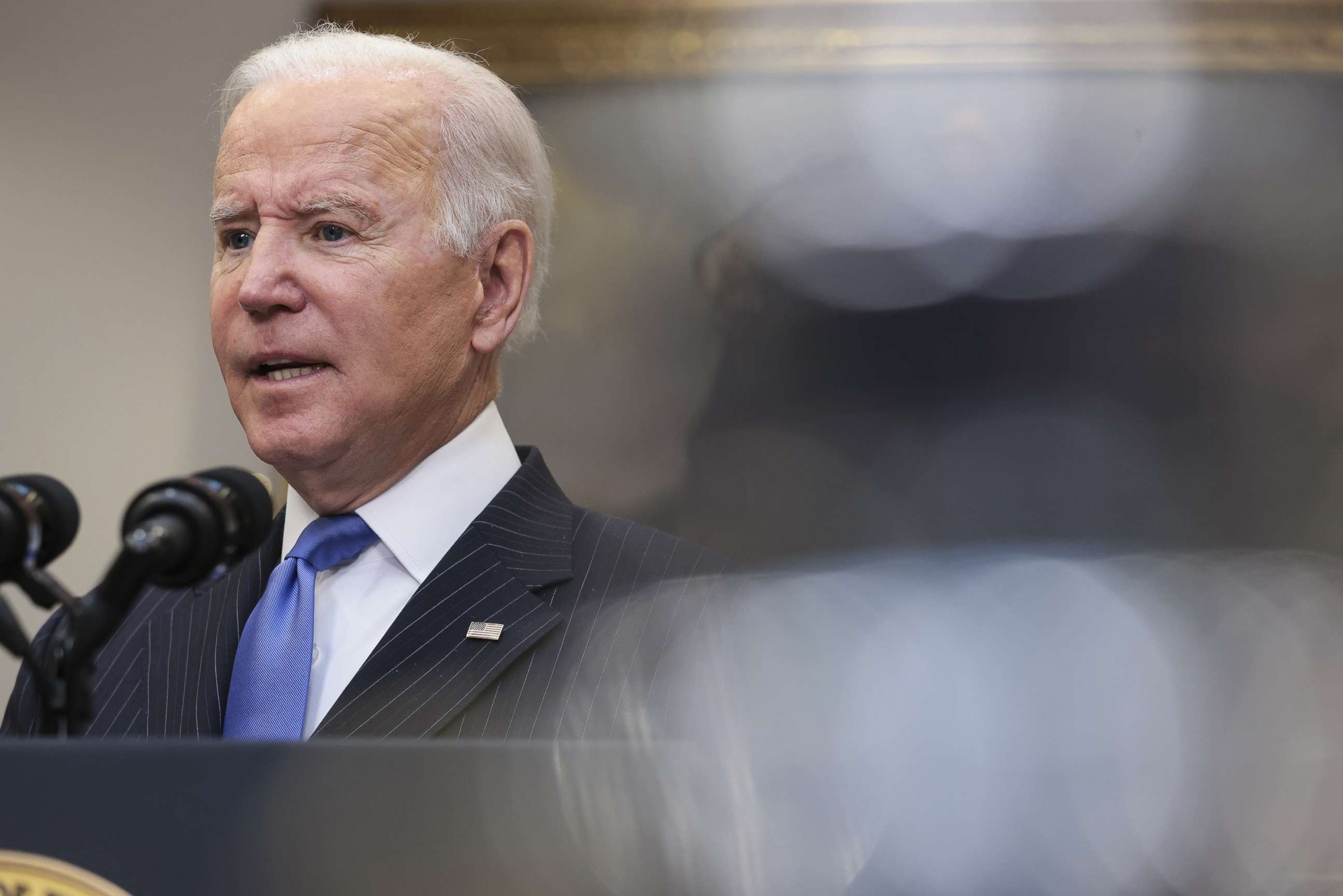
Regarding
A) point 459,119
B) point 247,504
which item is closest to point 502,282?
point 459,119

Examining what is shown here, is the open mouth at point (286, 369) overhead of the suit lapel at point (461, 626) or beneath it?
overhead

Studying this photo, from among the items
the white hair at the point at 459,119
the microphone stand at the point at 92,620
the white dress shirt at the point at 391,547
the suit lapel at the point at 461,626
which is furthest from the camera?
the white hair at the point at 459,119

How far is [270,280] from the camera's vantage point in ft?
4.04

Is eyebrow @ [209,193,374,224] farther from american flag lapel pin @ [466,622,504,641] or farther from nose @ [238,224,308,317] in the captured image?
american flag lapel pin @ [466,622,504,641]

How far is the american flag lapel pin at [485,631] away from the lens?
3.76 feet

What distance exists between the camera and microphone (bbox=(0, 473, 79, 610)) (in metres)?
0.71

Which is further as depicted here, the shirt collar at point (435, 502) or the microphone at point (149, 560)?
the shirt collar at point (435, 502)

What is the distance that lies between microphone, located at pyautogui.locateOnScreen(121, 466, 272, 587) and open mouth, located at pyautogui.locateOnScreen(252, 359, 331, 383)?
1.70 feet

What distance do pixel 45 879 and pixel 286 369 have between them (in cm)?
73

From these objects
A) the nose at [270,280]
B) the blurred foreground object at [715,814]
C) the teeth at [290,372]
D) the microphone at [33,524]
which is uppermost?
the nose at [270,280]

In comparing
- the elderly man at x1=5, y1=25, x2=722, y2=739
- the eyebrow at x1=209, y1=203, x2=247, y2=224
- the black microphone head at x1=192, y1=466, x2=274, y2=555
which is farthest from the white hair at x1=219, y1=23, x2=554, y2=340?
the black microphone head at x1=192, y1=466, x2=274, y2=555

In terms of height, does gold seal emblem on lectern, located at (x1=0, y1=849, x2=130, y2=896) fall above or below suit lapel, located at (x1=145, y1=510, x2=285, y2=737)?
below

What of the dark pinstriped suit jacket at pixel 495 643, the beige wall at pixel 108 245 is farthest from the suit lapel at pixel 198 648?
the beige wall at pixel 108 245

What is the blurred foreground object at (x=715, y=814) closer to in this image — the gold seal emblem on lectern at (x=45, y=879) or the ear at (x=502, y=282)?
the gold seal emblem on lectern at (x=45, y=879)
